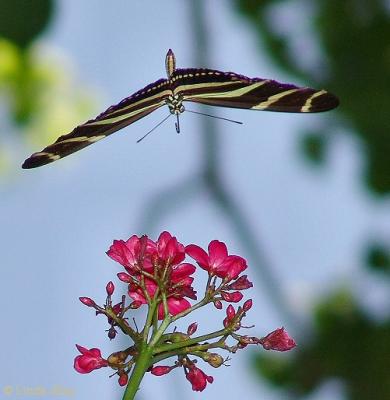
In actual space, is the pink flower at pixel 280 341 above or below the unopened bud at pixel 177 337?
below

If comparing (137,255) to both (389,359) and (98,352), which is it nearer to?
(98,352)

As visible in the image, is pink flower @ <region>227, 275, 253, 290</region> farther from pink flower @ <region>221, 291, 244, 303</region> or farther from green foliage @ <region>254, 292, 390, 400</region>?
green foliage @ <region>254, 292, 390, 400</region>

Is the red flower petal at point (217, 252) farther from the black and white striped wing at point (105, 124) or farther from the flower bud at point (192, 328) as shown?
the black and white striped wing at point (105, 124)

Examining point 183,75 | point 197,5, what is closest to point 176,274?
point 183,75

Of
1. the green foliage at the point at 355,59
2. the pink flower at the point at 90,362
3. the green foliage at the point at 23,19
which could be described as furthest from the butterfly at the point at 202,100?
Answer: the green foliage at the point at 355,59

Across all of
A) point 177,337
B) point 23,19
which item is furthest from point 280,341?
point 23,19

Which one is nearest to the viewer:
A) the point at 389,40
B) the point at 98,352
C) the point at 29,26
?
the point at 98,352

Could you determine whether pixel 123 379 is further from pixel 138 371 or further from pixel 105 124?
pixel 105 124
